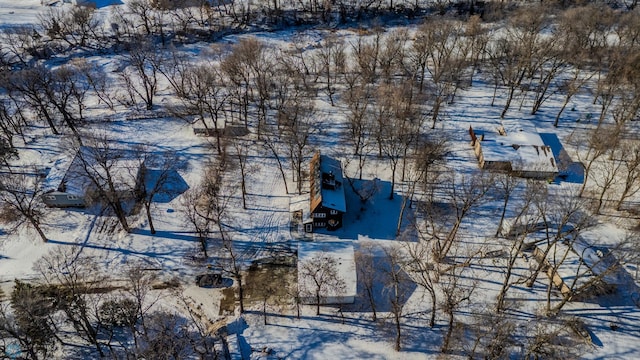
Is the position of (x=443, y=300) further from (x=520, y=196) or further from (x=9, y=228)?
(x=9, y=228)

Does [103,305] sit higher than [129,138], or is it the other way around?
[129,138]

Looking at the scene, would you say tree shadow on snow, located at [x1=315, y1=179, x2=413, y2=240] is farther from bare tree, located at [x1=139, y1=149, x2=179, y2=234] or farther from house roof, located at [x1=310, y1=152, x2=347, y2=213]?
bare tree, located at [x1=139, y1=149, x2=179, y2=234]

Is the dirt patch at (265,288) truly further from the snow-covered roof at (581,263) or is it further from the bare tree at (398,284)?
the snow-covered roof at (581,263)

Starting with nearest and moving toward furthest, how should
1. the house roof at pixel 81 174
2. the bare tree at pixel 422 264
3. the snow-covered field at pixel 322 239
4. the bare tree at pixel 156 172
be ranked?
the snow-covered field at pixel 322 239, the bare tree at pixel 422 264, the house roof at pixel 81 174, the bare tree at pixel 156 172

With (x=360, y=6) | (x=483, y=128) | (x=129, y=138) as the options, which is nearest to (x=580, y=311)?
(x=483, y=128)

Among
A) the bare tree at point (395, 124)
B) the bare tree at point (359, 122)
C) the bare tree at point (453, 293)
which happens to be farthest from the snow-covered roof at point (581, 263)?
the bare tree at point (359, 122)

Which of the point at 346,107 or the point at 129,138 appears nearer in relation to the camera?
the point at 129,138

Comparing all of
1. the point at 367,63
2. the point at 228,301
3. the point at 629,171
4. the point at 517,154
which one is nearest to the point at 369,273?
the point at 228,301
